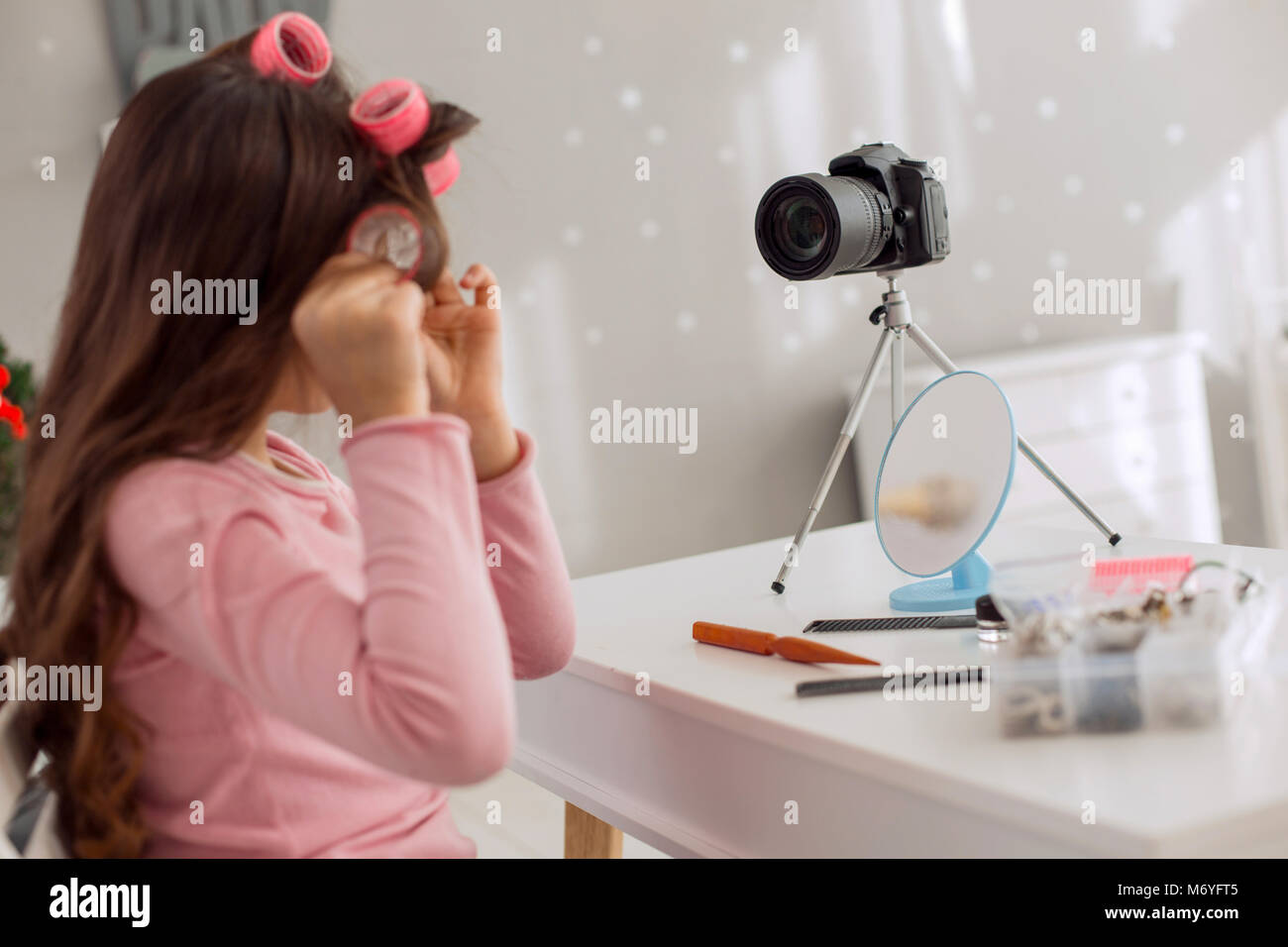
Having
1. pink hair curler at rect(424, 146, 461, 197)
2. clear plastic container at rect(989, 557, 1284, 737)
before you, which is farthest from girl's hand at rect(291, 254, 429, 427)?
clear plastic container at rect(989, 557, 1284, 737)

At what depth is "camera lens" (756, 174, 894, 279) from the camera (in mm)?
978

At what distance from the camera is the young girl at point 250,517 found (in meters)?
0.55

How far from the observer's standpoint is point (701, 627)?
85 centimetres

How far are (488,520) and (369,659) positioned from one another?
0.88ft

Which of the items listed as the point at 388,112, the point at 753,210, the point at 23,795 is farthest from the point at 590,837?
the point at 753,210

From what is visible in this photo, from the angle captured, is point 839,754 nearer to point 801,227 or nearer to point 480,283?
point 480,283

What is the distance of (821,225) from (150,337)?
1.88 ft

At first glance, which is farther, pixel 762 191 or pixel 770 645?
pixel 762 191

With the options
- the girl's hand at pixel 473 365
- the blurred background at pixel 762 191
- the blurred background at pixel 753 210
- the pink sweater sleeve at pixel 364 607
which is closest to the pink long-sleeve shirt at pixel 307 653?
the pink sweater sleeve at pixel 364 607

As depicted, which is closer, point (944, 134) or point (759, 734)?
point (759, 734)

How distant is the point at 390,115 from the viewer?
0.63m
